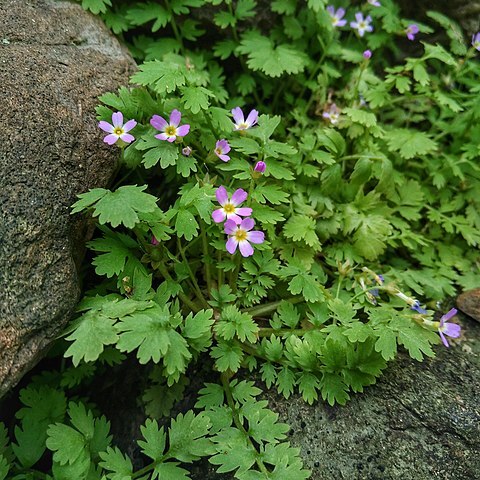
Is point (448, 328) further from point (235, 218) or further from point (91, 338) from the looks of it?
point (91, 338)

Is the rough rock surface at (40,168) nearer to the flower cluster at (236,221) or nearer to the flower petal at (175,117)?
the flower petal at (175,117)

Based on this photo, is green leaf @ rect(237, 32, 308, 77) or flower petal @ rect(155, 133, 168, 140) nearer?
flower petal @ rect(155, 133, 168, 140)

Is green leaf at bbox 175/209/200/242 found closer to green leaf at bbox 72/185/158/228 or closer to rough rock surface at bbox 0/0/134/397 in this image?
green leaf at bbox 72/185/158/228

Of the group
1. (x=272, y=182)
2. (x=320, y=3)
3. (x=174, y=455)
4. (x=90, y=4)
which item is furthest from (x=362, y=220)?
(x=90, y=4)

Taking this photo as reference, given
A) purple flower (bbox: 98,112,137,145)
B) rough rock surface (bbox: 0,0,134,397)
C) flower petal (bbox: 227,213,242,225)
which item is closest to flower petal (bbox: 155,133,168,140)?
purple flower (bbox: 98,112,137,145)

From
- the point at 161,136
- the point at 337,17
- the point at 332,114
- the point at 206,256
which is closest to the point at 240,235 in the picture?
the point at 206,256

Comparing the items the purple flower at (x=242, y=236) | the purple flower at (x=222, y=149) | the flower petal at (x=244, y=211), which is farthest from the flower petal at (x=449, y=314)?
the purple flower at (x=222, y=149)

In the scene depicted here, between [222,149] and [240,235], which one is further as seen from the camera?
[222,149]

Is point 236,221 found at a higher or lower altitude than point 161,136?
lower

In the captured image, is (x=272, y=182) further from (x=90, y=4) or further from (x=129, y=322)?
(x=90, y=4)
